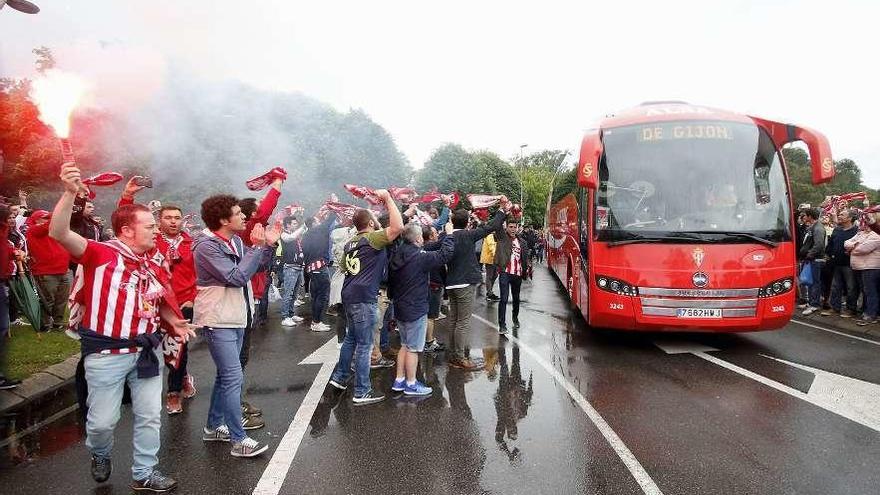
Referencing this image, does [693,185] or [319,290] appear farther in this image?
[319,290]

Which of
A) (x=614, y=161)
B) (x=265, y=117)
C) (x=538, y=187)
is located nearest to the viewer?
(x=614, y=161)

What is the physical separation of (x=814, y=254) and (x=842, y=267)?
21.3 inches

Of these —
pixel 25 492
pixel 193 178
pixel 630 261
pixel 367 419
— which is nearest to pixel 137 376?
pixel 25 492

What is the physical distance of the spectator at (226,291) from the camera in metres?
3.46

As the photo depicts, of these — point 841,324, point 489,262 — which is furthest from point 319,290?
point 841,324

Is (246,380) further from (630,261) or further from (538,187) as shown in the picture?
(538,187)

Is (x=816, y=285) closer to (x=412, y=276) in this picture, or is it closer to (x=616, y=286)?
(x=616, y=286)

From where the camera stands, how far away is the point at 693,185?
20.2 feet

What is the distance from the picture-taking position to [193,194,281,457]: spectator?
11.3 feet

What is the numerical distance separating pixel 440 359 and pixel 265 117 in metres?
18.8

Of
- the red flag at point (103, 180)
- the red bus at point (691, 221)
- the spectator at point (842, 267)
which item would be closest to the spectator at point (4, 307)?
the red flag at point (103, 180)

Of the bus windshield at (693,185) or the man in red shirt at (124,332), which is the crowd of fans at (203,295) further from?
the bus windshield at (693,185)

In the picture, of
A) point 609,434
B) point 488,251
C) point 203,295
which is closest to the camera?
point 203,295

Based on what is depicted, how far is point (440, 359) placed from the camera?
244 inches
